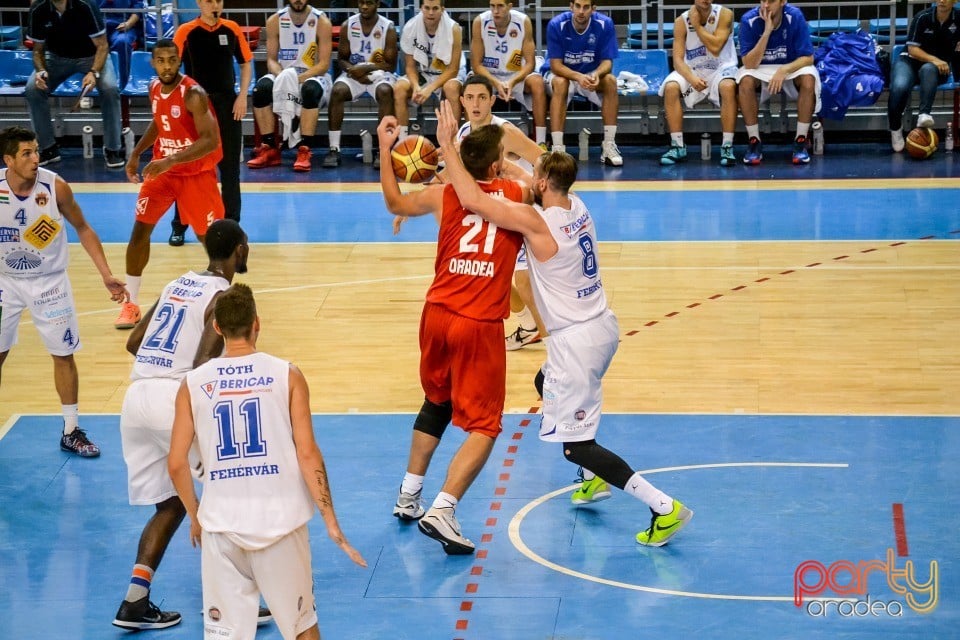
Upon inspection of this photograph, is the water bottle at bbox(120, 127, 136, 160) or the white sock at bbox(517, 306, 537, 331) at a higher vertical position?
the water bottle at bbox(120, 127, 136, 160)

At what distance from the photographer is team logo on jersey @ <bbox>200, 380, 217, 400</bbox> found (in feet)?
15.9

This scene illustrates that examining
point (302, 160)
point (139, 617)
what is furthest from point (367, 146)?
point (139, 617)

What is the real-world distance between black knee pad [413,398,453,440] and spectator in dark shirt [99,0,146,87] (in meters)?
12.1

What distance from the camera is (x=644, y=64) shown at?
17438 mm

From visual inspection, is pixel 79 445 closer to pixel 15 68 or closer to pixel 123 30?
pixel 123 30

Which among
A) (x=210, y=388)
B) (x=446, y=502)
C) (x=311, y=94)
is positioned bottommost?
(x=446, y=502)

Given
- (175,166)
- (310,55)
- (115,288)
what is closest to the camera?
(115,288)

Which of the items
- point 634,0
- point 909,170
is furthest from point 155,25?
point 909,170

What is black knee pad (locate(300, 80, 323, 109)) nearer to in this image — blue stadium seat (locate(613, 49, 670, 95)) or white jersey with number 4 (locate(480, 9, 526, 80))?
white jersey with number 4 (locate(480, 9, 526, 80))

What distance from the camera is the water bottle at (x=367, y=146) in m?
17.3

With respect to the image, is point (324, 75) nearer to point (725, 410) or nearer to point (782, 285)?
point (782, 285)

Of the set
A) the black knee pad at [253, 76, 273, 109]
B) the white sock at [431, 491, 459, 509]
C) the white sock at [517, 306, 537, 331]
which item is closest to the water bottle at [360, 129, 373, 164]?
the black knee pad at [253, 76, 273, 109]

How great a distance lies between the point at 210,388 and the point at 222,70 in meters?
8.75

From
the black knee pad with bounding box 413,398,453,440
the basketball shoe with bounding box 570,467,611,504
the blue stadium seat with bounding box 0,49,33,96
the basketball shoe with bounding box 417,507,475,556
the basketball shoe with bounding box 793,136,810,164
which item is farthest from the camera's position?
the blue stadium seat with bounding box 0,49,33,96
